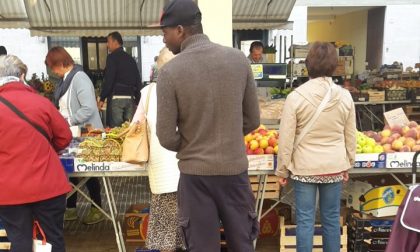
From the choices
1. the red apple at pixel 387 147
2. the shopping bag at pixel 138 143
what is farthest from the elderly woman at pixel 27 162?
the red apple at pixel 387 147

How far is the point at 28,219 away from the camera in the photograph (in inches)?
113

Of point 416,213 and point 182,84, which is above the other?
point 182,84

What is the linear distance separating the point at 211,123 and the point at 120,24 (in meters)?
6.93

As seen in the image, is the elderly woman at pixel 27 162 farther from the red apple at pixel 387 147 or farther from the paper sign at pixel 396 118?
the paper sign at pixel 396 118

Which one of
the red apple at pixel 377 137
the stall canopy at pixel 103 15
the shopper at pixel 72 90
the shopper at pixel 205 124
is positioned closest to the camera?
the shopper at pixel 205 124

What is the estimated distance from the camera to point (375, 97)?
8539 millimetres

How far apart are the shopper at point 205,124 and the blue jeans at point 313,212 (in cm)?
87

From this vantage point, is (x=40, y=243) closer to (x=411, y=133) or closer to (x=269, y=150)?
(x=269, y=150)

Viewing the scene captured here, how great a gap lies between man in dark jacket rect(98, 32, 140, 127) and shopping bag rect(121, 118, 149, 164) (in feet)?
9.71

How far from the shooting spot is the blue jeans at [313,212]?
10.4ft

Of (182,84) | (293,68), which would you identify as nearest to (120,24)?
(293,68)

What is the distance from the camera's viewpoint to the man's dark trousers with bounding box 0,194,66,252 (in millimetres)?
2846

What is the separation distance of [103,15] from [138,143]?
607cm

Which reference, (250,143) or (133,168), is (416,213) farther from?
(133,168)
